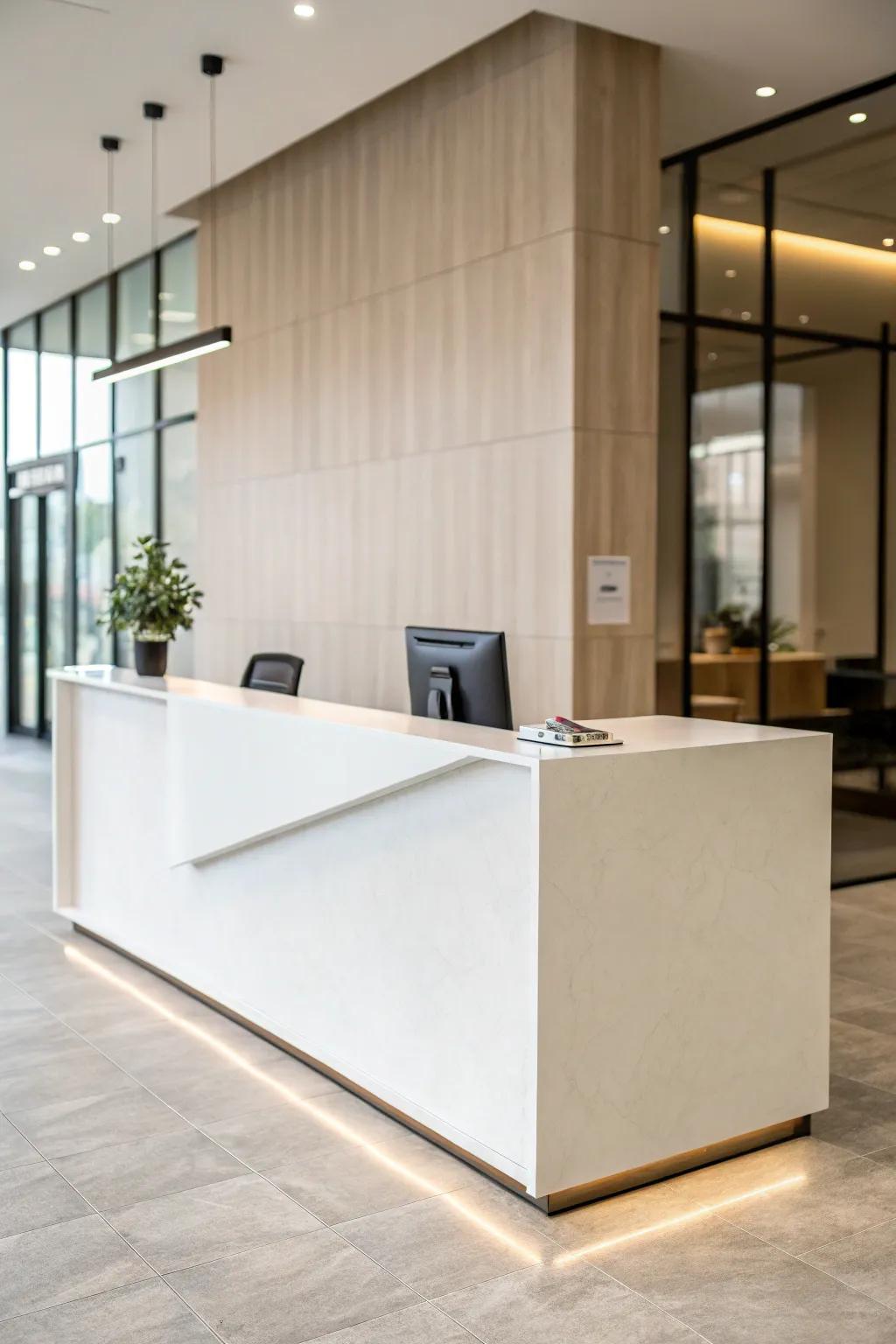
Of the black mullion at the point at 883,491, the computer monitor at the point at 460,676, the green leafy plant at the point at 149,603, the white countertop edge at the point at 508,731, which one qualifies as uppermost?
the black mullion at the point at 883,491

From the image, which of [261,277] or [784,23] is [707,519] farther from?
[261,277]

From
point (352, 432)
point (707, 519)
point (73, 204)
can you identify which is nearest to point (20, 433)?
point (73, 204)

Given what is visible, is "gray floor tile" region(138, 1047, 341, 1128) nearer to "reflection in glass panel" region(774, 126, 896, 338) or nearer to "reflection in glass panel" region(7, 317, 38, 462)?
"reflection in glass panel" region(774, 126, 896, 338)

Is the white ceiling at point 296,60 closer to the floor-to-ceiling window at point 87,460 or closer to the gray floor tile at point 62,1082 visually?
the floor-to-ceiling window at point 87,460

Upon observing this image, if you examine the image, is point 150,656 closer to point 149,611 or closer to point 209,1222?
point 149,611

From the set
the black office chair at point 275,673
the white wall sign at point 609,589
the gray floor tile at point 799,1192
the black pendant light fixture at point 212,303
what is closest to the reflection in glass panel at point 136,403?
the black pendant light fixture at point 212,303

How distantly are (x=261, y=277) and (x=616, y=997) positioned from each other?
659 centimetres

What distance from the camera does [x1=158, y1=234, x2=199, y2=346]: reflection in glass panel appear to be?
10180 mm

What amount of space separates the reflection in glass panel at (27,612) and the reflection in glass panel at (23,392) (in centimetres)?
53

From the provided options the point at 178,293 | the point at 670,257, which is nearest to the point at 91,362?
the point at 178,293

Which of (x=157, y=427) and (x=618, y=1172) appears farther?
(x=157, y=427)

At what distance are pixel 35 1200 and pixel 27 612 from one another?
1138 centimetres

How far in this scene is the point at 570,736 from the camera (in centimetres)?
339

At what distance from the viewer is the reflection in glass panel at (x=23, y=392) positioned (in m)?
13.4
